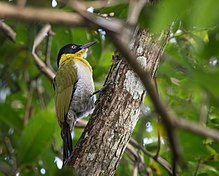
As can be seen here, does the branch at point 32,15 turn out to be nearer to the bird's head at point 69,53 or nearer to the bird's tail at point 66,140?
the bird's tail at point 66,140

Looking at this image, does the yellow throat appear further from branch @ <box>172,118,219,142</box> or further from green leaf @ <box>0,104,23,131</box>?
branch @ <box>172,118,219,142</box>

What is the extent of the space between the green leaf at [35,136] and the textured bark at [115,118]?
0.87 m

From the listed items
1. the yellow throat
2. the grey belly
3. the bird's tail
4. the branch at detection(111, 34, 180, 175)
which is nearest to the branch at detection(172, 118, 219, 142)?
the branch at detection(111, 34, 180, 175)

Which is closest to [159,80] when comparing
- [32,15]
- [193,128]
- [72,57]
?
[72,57]

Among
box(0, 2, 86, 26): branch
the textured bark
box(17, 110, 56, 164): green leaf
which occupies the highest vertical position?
box(0, 2, 86, 26): branch

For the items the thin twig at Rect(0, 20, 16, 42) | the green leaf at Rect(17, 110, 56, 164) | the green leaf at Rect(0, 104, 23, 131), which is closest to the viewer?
the green leaf at Rect(17, 110, 56, 164)

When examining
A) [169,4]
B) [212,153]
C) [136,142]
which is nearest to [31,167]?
[169,4]

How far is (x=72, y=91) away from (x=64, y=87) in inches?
6.6

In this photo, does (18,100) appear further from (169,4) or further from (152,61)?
(169,4)

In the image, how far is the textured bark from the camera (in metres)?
2.95

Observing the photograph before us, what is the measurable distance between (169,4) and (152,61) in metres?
1.88

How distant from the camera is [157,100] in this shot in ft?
4.04

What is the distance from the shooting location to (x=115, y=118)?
3.02 m

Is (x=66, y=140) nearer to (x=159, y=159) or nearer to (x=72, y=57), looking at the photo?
(x=159, y=159)
